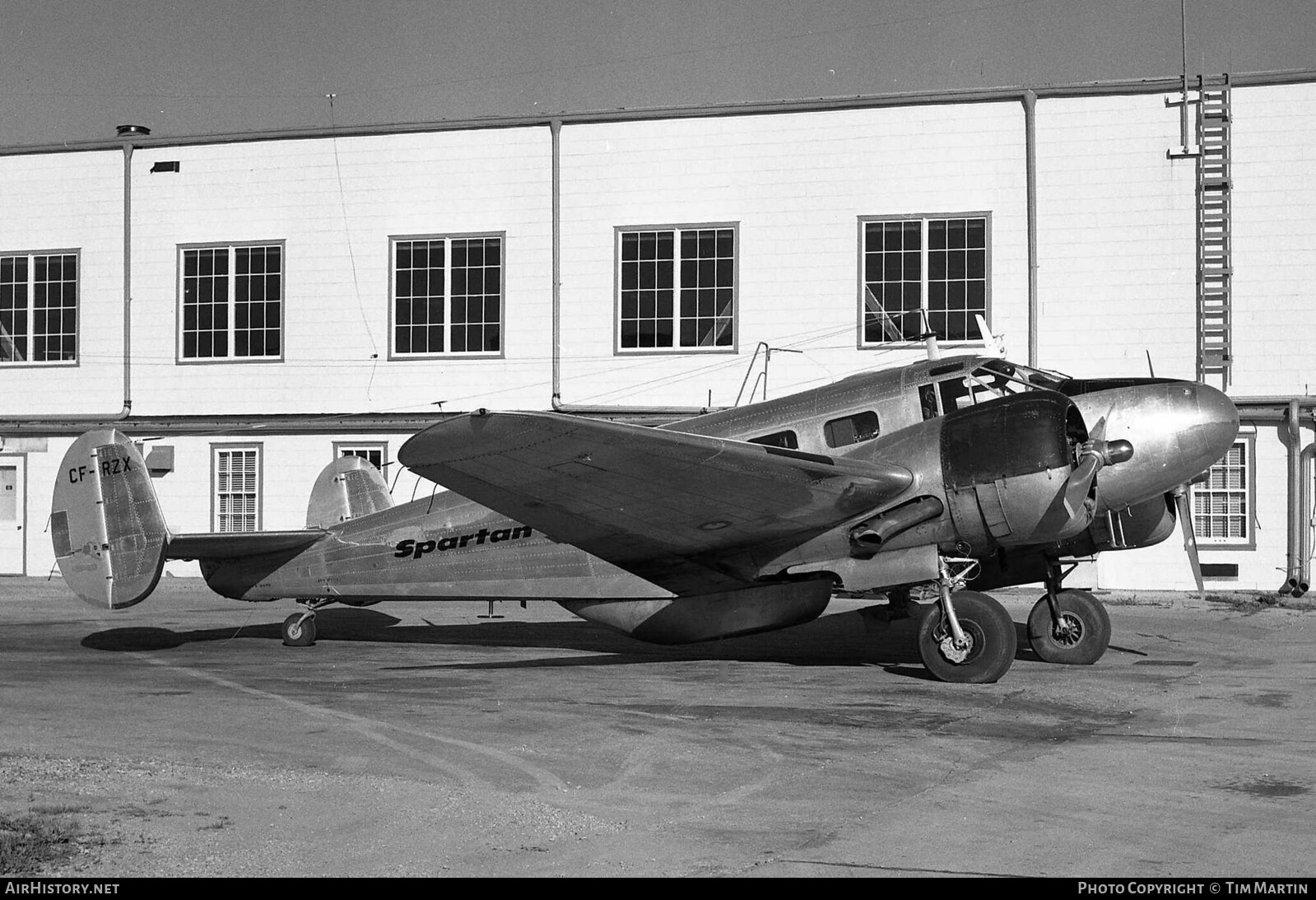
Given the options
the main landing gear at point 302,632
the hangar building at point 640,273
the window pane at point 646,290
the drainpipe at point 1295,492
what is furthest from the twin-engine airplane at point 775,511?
the window pane at point 646,290

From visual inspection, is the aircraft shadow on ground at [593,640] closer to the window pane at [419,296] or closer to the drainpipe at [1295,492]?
the window pane at [419,296]

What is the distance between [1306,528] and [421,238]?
18.4 m

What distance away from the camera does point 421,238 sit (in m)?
28.0

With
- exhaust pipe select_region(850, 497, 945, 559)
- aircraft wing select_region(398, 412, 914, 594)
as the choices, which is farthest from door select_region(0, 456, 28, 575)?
exhaust pipe select_region(850, 497, 945, 559)

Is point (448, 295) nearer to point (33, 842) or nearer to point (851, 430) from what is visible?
point (851, 430)

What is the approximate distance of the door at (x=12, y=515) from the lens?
29281mm

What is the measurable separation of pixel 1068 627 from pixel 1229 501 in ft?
38.9

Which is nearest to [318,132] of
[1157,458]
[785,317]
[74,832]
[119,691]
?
[785,317]

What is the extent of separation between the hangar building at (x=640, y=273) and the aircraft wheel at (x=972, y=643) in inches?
532

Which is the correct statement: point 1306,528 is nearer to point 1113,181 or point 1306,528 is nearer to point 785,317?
point 1113,181

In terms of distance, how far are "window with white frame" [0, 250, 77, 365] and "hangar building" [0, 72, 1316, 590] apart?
7 cm

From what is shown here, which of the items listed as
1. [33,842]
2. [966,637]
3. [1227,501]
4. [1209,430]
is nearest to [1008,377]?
[1209,430]

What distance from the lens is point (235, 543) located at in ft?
52.4

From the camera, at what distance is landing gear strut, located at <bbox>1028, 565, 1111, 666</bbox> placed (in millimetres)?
14383
